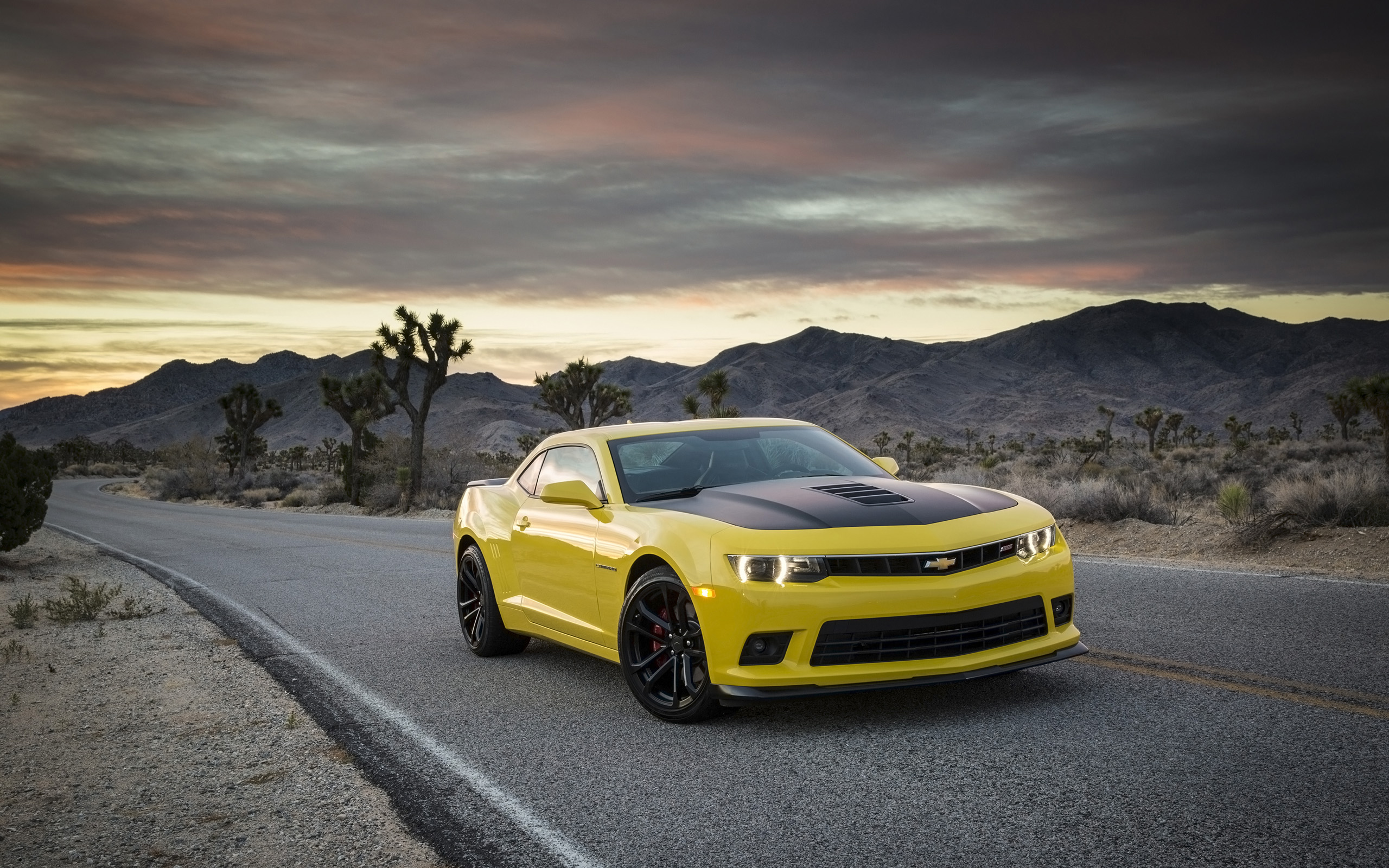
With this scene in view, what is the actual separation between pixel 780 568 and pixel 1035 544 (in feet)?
4.71

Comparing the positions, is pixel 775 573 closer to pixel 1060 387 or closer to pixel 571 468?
pixel 571 468

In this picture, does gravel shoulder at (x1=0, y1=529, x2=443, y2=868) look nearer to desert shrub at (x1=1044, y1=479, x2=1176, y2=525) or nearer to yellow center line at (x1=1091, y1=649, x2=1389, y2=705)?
A: yellow center line at (x1=1091, y1=649, x2=1389, y2=705)

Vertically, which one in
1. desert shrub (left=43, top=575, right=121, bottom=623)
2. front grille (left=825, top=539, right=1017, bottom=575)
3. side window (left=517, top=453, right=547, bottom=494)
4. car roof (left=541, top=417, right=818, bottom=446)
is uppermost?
car roof (left=541, top=417, right=818, bottom=446)

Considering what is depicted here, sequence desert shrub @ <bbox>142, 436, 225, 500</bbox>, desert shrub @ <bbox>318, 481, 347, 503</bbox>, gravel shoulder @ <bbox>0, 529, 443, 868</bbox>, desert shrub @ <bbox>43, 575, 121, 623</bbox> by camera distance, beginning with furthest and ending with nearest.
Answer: desert shrub @ <bbox>142, 436, 225, 500</bbox>
desert shrub @ <bbox>318, 481, 347, 503</bbox>
desert shrub @ <bbox>43, 575, 121, 623</bbox>
gravel shoulder @ <bbox>0, 529, 443, 868</bbox>

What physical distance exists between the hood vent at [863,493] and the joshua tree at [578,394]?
37897mm

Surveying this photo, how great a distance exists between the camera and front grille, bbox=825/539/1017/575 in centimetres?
514

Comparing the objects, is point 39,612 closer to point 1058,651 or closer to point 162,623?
point 162,623

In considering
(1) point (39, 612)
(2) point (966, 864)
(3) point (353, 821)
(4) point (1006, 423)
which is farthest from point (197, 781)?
(4) point (1006, 423)

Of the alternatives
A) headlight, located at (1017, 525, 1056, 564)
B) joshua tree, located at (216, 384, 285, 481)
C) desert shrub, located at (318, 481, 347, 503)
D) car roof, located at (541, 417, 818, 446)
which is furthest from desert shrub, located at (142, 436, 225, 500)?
headlight, located at (1017, 525, 1056, 564)

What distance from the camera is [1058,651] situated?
18.4ft

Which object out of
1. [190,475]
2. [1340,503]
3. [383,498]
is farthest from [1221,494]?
[190,475]

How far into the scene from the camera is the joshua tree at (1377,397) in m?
23.8

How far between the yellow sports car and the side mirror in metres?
0.01

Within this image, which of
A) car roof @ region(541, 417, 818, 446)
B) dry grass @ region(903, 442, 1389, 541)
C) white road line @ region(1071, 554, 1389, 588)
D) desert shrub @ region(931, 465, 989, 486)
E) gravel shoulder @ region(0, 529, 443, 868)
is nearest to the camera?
gravel shoulder @ region(0, 529, 443, 868)
